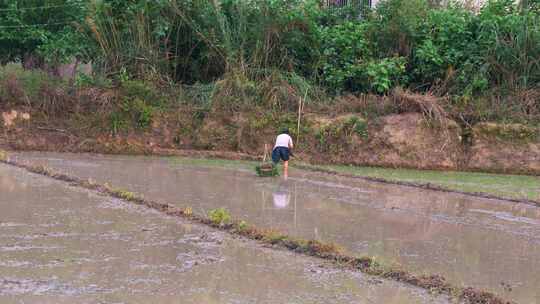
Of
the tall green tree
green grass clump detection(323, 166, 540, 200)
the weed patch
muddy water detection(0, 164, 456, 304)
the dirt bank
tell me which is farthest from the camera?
the tall green tree

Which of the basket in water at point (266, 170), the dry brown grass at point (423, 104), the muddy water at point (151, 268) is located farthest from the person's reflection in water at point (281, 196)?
the dry brown grass at point (423, 104)

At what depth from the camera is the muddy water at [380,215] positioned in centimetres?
657

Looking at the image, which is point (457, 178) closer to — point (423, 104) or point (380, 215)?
point (423, 104)

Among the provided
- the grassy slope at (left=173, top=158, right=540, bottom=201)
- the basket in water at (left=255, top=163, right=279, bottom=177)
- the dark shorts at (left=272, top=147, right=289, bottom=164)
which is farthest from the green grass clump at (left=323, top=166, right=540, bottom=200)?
the basket in water at (left=255, top=163, right=279, bottom=177)

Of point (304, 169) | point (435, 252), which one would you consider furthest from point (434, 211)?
point (304, 169)

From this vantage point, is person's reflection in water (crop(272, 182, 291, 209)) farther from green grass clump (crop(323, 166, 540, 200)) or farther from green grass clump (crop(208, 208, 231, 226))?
green grass clump (crop(323, 166, 540, 200))

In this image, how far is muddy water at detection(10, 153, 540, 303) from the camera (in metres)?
6.57

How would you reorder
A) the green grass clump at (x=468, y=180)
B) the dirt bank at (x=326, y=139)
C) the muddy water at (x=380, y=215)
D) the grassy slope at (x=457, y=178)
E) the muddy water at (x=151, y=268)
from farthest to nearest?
the dirt bank at (x=326, y=139)
the grassy slope at (x=457, y=178)
the green grass clump at (x=468, y=180)
the muddy water at (x=380, y=215)
the muddy water at (x=151, y=268)

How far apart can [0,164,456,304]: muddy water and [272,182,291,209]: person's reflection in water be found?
2.11 meters

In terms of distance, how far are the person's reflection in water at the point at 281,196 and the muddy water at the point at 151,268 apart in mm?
2107

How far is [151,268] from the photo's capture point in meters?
6.00

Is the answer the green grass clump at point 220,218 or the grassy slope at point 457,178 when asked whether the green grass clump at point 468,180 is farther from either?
the green grass clump at point 220,218

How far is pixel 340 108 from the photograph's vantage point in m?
17.7

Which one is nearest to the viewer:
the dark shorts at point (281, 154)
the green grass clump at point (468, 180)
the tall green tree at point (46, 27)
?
the green grass clump at point (468, 180)
